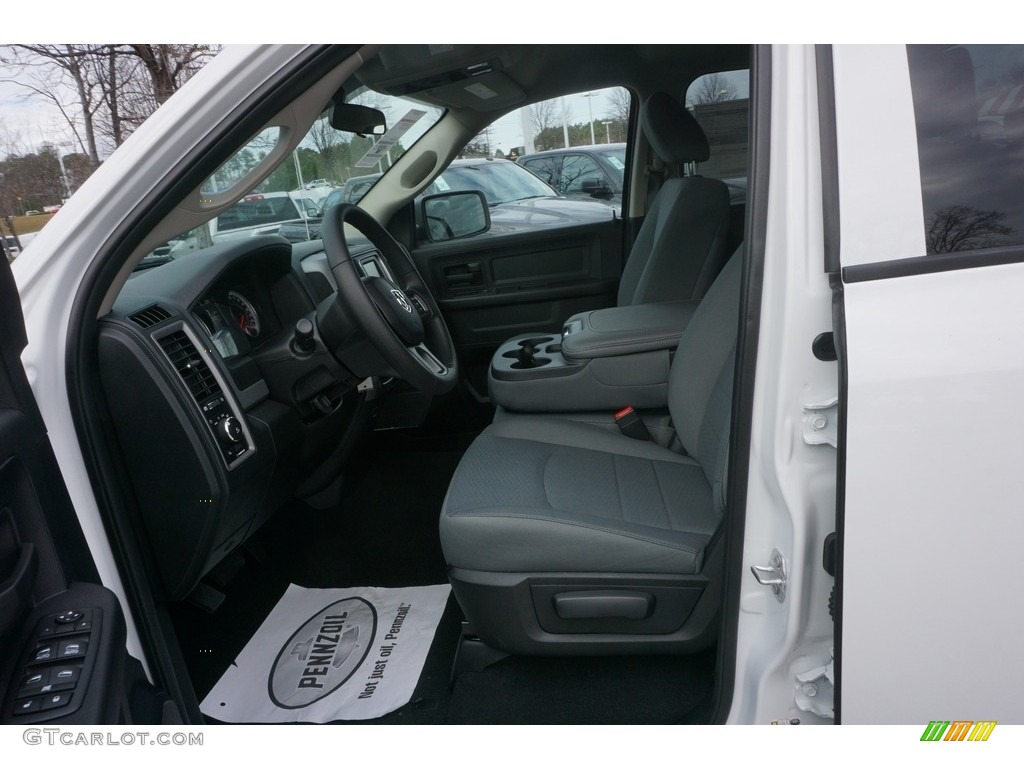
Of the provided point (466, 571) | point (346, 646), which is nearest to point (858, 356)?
point (466, 571)

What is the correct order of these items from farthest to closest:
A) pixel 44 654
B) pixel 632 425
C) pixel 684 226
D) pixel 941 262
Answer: pixel 684 226 → pixel 632 425 → pixel 44 654 → pixel 941 262

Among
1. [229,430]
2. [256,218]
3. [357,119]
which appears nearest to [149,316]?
[229,430]

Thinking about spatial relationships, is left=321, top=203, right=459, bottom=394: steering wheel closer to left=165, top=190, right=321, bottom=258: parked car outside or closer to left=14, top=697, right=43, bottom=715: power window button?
left=165, top=190, right=321, bottom=258: parked car outside

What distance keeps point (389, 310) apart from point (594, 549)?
0.75m

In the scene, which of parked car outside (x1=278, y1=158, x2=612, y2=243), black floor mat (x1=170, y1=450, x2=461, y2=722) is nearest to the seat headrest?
parked car outside (x1=278, y1=158, x2=612, y2=243)

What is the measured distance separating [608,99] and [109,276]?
2.14 meters

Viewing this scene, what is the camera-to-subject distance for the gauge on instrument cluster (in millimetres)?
1869

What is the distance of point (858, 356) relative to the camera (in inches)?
32.4

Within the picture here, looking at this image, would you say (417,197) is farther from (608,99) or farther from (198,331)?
(198,331)

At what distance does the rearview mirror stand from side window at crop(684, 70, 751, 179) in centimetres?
122

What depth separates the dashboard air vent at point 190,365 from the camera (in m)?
→ 1.38

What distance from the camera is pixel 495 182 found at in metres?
2.93

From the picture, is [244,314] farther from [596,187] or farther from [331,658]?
[596,187]
